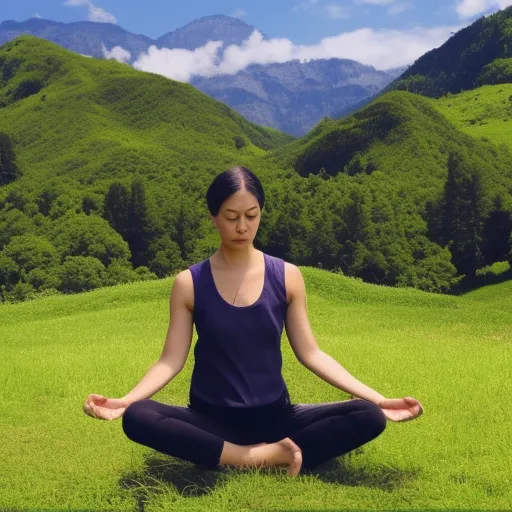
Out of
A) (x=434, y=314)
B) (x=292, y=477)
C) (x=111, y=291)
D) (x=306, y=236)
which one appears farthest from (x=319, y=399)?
(x=306, y=236)

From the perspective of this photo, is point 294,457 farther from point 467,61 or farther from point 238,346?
point 467,61

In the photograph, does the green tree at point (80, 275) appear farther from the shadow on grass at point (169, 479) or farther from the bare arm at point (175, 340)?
the bare arm at point (175, 340)

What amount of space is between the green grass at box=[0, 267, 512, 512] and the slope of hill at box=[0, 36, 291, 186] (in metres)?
89.0

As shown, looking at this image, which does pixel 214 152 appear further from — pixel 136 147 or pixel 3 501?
pixel 3 501

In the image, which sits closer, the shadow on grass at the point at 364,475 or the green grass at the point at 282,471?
the green grass at the point at 282,471

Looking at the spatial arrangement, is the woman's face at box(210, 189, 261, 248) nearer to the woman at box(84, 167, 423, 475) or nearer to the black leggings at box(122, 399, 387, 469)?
the woman at box(84, 167, 423, 475)

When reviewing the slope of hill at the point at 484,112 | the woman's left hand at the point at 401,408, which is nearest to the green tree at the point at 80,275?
the woman's left hand at the point at 401,408

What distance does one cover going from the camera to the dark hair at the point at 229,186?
518cm

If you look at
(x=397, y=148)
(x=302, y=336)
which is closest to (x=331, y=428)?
(x=302, y=336)

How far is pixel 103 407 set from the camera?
493 cm

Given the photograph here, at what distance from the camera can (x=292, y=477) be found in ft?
17.0

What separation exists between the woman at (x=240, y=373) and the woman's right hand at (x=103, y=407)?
0.04ft

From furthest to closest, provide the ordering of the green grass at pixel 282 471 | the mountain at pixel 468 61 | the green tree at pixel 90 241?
the mountain at pixel 468 61, the green tree at pixel 90 241, the green grass at pixel 282 471

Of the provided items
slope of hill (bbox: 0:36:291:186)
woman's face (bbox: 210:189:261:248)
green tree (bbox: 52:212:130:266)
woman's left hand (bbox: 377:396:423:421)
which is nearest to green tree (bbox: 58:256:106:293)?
green tree (bbox: 52:212:130:266)
